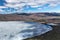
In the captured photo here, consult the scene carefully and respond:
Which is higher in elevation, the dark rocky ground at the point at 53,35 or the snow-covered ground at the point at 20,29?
the snow-covered ground at the point at 20,29

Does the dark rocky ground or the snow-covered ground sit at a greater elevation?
the snow-covered ground

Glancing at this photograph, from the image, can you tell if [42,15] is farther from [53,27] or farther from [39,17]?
[53,27]

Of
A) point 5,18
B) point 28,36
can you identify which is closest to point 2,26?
point 5,18

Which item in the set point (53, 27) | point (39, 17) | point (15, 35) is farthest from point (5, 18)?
point (53, 27)

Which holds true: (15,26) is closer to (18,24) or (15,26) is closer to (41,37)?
(18,24)

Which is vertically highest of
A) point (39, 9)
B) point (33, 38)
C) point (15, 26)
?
point (39, 9)

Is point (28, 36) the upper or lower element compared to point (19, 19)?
lower
